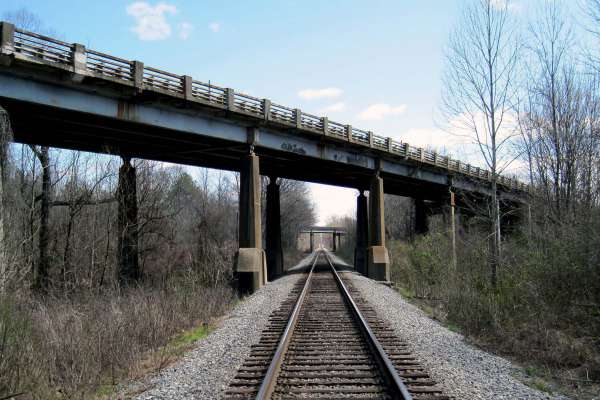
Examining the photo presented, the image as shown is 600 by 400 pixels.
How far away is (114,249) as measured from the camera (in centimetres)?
1861

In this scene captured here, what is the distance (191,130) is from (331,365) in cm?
1234

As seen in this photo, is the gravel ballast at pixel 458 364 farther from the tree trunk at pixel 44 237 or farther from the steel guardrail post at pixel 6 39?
the tree trunk at pixel 44 237

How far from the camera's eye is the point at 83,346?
278 inches

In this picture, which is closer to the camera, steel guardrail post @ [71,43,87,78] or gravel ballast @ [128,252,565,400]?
gravel ballast @ [128,252,565,400]

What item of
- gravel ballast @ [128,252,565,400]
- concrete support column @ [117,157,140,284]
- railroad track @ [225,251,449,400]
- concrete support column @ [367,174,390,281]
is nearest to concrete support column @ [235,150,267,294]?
concrete support column @ [117,157,140,284]

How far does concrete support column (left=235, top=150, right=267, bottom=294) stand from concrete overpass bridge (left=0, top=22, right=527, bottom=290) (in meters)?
0.04

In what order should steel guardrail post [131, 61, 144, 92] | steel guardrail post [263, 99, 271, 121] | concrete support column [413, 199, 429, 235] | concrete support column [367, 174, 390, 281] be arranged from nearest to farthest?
1. steel guardrail post [131, 61, 144, 92]
2. steel guardrail post [263, 99, 271, 121]
3. concrete support column [367, 174, 390, 281]
4. concrete support column [413, 199, 429, 235]

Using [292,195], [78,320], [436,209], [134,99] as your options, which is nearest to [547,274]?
[78,320]

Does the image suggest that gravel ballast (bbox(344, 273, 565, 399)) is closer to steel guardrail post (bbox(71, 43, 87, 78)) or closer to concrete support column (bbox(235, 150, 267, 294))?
concrete support column (bbox(235, 150, 267, 294))

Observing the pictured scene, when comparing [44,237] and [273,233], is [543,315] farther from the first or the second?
[273,233]

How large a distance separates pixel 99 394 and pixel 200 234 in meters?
17.7

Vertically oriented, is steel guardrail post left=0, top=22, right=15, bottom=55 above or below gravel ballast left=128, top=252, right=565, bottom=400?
above

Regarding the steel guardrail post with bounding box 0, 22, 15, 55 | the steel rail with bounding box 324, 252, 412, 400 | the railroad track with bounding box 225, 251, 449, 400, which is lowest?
the railroad track with bounding box 225, 251, 449, 400

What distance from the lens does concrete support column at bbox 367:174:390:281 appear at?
1014 inches
